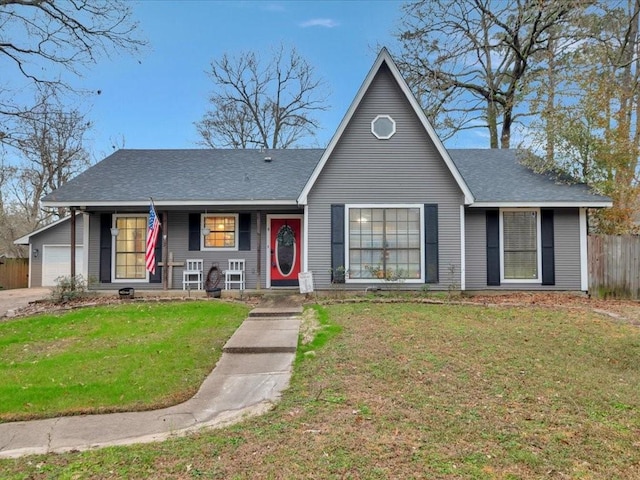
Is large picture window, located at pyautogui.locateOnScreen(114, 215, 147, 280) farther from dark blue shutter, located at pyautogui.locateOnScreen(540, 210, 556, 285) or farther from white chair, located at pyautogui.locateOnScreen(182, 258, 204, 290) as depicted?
dark blue shutter, located at pyautogui.locateOnScreen(540, 210, 556, 285)

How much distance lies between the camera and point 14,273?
21.0 metres

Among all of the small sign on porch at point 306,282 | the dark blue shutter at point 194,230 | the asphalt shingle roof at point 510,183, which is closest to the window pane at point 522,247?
the asphalt shingle roof at point 510,183

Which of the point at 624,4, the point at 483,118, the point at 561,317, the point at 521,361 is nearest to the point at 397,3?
the point at 483,118

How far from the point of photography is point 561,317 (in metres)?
8.22

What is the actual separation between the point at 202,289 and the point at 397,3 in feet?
55.8

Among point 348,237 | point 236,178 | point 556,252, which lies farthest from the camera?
point 236,178

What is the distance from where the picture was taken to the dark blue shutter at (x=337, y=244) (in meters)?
10.8

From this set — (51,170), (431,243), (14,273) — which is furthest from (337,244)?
(51,170)

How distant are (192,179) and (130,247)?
2792 mm

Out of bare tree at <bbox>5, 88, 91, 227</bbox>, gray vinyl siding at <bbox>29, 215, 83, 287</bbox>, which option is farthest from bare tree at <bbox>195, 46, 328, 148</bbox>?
gray vinyl siding at <bbox>29, 215, 83, 287</bbox>

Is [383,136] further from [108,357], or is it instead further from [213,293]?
[108,357]

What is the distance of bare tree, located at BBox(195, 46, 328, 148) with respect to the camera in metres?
28.1

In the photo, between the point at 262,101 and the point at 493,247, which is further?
the point at 262,101

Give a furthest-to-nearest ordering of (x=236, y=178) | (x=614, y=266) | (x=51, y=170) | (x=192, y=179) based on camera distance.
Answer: (x=51, y=170) < (x=236, y=178) < (x=192, y=179) < (x=614, y=266)
